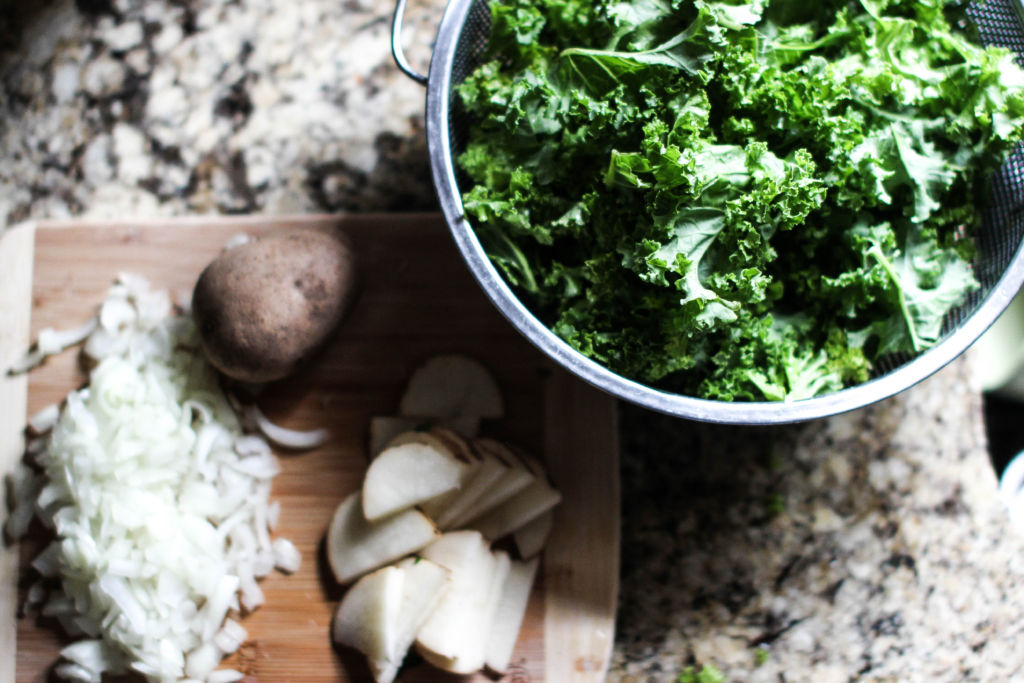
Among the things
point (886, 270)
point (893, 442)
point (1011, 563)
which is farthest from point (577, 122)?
point (1011, 563)

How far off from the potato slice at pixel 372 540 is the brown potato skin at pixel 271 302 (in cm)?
39

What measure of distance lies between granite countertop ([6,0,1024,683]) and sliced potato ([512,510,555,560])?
209 mm

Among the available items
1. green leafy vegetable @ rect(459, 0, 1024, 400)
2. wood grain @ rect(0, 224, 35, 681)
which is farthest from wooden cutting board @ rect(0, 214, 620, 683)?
green leafy vegetable @ rect(459, 0, 1024, 400)

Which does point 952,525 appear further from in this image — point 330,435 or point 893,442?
point 330,435

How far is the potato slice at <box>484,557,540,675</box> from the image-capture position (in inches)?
69.1

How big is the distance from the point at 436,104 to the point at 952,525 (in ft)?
5.13

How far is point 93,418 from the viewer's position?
1753 mm

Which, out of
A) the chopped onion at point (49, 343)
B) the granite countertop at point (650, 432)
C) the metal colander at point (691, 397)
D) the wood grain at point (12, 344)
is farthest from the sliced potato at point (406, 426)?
the wood grain at point (12, 344)

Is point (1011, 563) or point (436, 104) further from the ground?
point (436, 104)

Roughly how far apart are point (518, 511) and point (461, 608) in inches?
9.7

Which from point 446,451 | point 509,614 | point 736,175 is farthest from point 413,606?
point 736,175

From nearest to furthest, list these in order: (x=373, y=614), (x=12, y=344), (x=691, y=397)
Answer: (x=691, y=397), (x=373, y=614), (x=12, y=344)

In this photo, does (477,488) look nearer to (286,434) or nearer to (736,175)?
(286,434)

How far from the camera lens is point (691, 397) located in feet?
4.74
